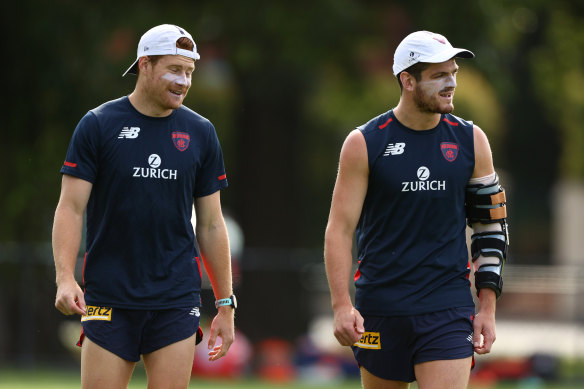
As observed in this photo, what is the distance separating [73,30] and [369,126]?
34.2 ft

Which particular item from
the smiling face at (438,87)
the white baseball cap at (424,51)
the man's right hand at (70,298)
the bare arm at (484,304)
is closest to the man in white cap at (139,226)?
the man's right hand at (70,298)

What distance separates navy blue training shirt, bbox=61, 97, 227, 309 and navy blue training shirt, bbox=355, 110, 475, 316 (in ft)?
3.42

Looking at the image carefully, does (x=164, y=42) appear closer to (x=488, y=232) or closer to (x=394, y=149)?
(x=394, y=149)

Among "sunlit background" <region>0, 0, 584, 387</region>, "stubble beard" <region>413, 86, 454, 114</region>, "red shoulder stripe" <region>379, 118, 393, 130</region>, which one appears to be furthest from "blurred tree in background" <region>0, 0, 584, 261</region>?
"stubble beard" <region>413, 86, 454, 114</region>

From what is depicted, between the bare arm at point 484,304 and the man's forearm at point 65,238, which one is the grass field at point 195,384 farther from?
the man's forearm at point 65,238

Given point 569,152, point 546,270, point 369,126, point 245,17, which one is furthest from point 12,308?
point 569,152

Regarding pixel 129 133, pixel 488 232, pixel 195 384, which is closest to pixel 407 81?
pixel 488 232

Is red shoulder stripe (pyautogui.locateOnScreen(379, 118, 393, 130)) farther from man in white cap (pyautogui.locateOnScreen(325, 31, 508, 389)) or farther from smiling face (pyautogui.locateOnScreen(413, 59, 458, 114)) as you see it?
smiling face (pyautogui.locateOnScreen(413, 59, 458, 114))

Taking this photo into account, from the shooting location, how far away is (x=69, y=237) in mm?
6340

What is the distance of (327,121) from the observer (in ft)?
98.2

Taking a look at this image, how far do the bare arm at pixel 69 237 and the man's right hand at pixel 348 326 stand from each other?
136 cm

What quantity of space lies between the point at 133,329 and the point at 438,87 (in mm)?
2120

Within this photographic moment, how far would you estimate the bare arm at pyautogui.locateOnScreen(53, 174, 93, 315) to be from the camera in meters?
6.19

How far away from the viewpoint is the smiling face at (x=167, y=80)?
6.51 metres
